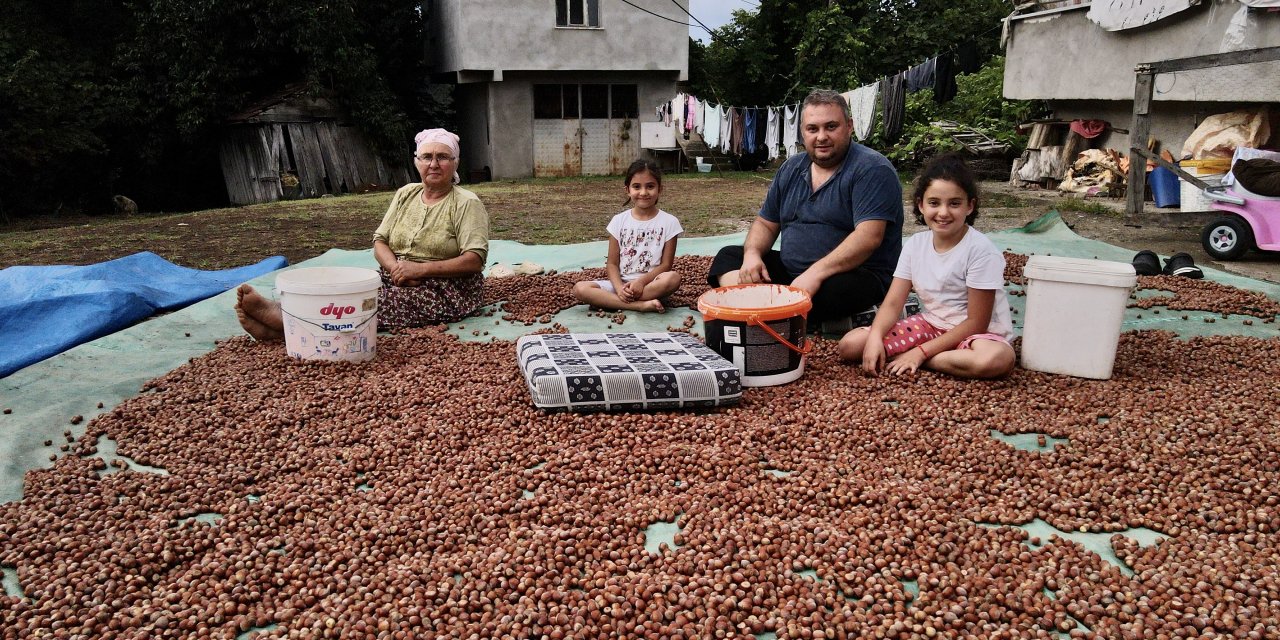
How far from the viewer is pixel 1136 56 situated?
9.77 meters

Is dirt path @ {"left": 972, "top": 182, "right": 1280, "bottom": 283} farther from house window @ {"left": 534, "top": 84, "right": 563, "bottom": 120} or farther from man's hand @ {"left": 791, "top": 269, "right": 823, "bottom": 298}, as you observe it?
house window @ {"left": 534, "top": 84, "right": 563, "bottom": 120}

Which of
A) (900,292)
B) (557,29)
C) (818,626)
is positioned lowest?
(818,626)

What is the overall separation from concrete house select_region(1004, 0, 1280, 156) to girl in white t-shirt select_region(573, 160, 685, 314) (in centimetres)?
586

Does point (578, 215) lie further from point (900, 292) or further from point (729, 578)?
point (729, 578)

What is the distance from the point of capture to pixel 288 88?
1497 centimetres

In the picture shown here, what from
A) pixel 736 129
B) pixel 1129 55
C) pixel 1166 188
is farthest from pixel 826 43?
pixel 1166 188

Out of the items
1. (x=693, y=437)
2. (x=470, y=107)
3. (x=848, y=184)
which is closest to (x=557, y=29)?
(x=470, y=107)

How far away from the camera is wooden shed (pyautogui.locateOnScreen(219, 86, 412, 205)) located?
14.6 metres

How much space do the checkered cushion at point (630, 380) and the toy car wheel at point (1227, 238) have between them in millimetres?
4995

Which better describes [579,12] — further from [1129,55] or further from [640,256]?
[640,256]

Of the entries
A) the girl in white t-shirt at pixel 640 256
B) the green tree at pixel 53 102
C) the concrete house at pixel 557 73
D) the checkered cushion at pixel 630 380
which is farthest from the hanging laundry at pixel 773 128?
the checkered cushion at pixel 630 380

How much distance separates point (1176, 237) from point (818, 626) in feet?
23.8

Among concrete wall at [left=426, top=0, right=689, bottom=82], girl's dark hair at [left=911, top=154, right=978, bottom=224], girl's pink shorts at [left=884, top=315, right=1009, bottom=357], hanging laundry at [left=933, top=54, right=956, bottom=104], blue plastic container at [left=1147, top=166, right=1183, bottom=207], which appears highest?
concrete wall at [left=426, top=0, right=689, bottom=82]

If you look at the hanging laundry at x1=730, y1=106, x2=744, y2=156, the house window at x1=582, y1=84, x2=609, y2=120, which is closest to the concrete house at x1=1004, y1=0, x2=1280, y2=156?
the hanging laundry at x1=730, y1=106, x2=744, y2=156
